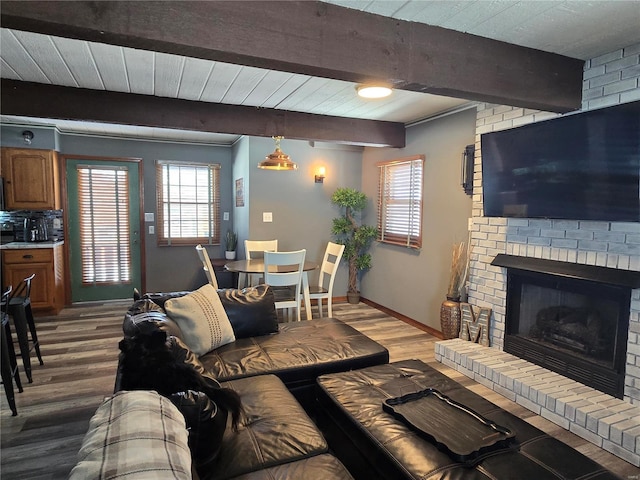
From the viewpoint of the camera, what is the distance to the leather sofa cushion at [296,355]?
2.34 meters

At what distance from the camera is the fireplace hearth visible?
8.08 feet

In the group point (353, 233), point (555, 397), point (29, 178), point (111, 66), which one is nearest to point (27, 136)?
point (29, 178)

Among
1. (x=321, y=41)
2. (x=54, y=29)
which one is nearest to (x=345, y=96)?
(x=321, y=41)

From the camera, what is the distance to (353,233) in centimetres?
552

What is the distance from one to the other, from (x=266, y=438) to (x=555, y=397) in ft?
6.67

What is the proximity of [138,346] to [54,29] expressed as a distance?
130 centimetres

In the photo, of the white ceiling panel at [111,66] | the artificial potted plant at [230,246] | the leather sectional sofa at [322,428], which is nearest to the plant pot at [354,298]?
the artificial potted plant at [230,246]

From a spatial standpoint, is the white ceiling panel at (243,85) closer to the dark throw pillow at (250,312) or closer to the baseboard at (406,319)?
the dark throw pillow at (250,312)

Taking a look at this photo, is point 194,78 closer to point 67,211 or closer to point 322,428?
point 322,428

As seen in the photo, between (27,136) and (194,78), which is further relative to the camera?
(27,136)

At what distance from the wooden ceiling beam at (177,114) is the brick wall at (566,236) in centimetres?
→ 136

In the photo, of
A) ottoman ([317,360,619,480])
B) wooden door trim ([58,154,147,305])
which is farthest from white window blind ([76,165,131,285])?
ottoman ([317,360,619,480])

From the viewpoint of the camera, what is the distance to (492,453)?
1530 millimetres

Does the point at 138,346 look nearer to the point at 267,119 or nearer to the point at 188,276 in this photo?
the point at 267,119
